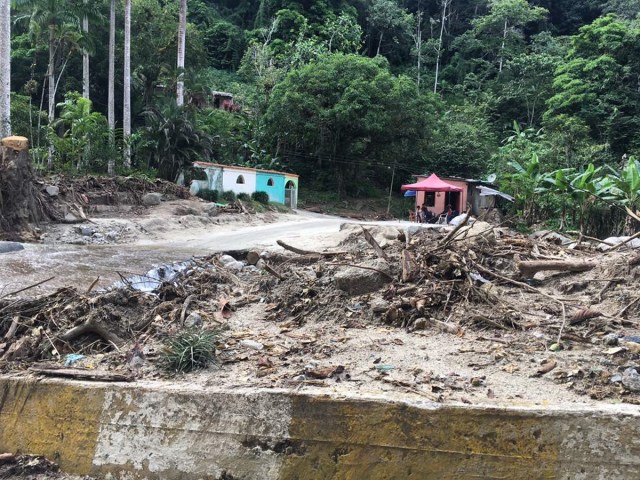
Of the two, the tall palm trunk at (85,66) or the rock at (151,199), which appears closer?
the rock at (151,199)

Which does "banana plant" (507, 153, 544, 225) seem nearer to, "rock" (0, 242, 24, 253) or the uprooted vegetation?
the uprooted vegetation

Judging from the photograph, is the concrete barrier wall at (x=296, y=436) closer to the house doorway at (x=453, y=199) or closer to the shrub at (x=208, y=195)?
the shrub at (x=208, y=195)

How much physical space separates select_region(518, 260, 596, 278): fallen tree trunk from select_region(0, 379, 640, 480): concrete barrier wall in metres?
3.52

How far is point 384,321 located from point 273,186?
78.3ft

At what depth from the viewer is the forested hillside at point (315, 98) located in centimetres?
2430

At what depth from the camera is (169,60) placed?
32438mm

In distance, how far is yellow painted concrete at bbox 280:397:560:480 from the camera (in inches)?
112

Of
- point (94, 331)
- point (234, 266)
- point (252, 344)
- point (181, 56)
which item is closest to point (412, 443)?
point (252, 344)

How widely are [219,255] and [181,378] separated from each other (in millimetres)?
6964

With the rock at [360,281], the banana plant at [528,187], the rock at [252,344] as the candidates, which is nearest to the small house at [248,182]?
the banana plant at [528,187]

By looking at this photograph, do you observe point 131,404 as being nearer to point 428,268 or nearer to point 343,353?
point 343,353

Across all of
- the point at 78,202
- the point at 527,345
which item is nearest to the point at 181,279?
the point at 527,345

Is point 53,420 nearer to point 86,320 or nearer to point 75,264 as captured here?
point 86,320

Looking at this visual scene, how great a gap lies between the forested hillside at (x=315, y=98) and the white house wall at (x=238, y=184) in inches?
63.3
